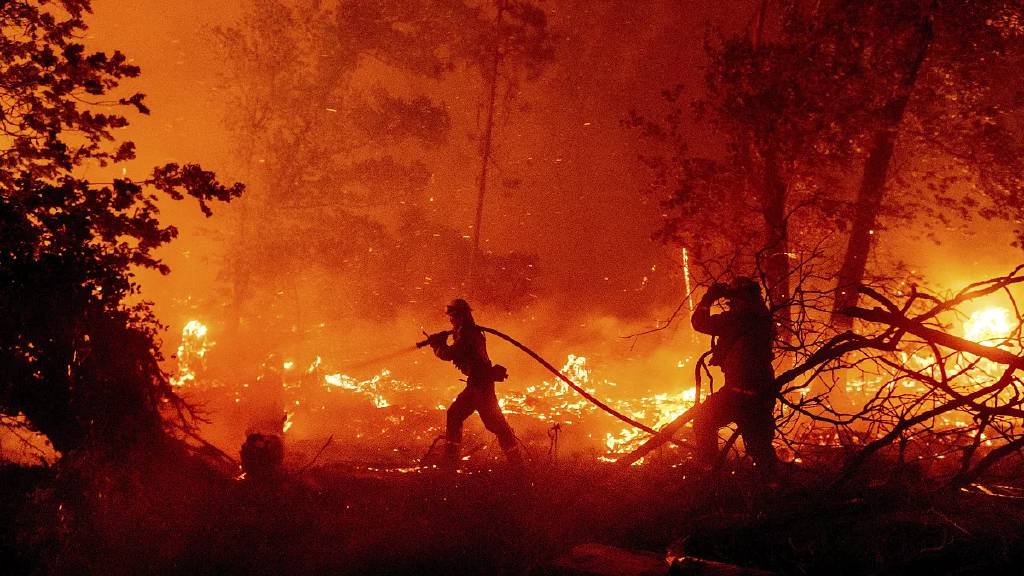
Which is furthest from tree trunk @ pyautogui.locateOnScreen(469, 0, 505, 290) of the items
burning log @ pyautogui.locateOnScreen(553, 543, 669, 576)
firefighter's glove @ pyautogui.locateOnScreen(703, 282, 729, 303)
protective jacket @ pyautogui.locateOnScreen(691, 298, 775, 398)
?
burning log @ pyautogui.locateOnScreen(553, 543, 669, 576)

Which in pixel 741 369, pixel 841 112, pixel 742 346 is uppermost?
pixel 841 112

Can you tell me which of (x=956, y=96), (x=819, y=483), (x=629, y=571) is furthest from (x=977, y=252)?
(x=629, y=571)

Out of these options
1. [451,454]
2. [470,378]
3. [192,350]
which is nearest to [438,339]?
[470,378]

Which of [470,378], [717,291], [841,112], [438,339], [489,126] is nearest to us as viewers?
[717,291]

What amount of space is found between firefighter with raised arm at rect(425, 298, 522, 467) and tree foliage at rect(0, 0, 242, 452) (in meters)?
3.21

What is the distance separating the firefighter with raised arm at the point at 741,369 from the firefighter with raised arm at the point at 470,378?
2.55 metres

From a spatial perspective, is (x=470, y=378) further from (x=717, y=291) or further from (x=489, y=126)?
(x=489, y=126)

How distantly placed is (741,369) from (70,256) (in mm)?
7236

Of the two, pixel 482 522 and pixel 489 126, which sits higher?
pixel 489 126

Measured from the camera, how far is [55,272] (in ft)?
20.3

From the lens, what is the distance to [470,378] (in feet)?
27.2

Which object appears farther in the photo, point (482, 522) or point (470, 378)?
point (470, 378)

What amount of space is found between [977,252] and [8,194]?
32488 mm

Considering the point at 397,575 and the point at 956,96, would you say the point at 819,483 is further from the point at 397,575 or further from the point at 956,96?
the point at 956,96
